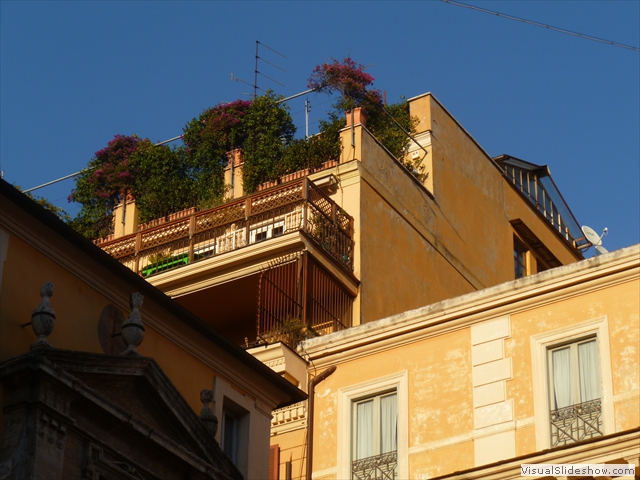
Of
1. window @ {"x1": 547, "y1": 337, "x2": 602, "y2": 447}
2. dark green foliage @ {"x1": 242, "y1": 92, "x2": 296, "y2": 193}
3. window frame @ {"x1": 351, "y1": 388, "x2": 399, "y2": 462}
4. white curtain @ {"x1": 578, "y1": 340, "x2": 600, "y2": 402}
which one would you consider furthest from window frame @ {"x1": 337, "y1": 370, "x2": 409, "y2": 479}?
dark green foliage @ {"x1": 242, "y1": 92, "x2": 296, "y2": 193}

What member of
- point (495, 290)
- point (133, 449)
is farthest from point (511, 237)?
point (133, 449)

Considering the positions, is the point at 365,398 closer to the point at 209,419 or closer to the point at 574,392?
the point at 574,392

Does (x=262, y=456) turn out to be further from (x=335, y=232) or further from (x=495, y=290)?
(x=335, y=232)

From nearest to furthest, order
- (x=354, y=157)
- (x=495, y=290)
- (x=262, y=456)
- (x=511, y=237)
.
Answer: (x=262, y=456), (x=495, y=290), (x=354, y=157), (x=511, y=237)

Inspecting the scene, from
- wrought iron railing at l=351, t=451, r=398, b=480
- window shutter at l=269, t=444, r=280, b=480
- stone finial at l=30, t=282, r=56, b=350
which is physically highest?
window shutter at l=269, t=444, r=280, b=480

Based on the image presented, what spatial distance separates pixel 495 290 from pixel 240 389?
4.61 metres

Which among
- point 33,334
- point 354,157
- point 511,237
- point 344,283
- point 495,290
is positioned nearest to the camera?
point 33,334

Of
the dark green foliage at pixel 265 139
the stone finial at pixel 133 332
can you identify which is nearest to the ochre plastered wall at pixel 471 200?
the dark green foliage at pixel 265 139

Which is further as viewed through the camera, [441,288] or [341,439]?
[441,288]

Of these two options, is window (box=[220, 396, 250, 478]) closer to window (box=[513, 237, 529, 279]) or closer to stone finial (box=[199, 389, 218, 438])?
stone finial (box=[199, 389, 218, 438])

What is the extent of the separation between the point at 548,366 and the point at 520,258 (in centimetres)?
1366

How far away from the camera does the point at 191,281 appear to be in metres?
26.3

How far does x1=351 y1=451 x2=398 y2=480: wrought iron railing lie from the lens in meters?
A: 21.0

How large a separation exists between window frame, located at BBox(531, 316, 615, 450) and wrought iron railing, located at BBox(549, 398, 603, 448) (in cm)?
8
